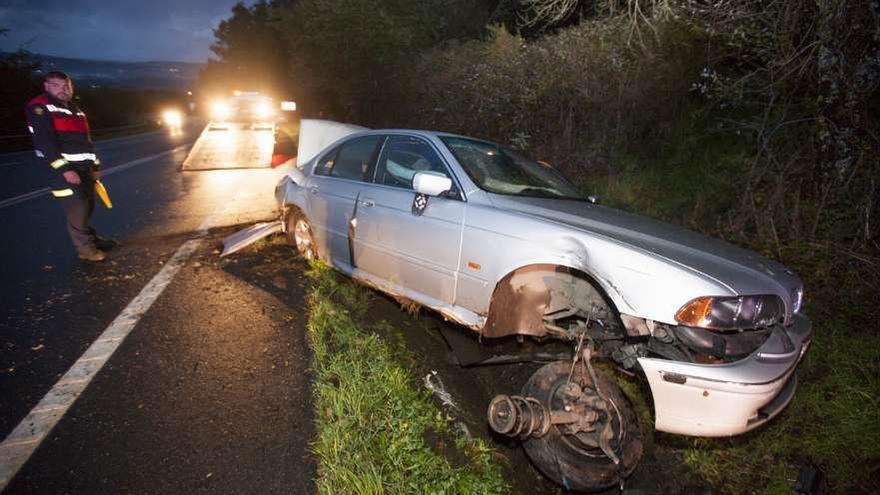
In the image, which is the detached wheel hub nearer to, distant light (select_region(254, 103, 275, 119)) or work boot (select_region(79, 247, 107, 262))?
work boot (select_region(79, 247, 107, 262))

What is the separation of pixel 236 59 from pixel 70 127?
154ft

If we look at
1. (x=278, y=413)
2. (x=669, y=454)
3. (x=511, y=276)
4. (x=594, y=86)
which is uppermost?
(x=594, y=86)

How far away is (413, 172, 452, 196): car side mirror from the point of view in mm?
2994

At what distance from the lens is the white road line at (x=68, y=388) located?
219 cm

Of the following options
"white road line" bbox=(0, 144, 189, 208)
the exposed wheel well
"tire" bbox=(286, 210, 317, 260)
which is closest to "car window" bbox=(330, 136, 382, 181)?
"tire" bbox=(286, 210, 317, 260)

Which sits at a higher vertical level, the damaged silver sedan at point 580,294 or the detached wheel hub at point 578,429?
the damaged silver sedan at point 580,294

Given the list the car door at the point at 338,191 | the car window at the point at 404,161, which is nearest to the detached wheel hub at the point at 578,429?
the car window at the point at 404,161

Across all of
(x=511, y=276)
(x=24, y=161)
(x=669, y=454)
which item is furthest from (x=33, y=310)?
(x=24, y=161)

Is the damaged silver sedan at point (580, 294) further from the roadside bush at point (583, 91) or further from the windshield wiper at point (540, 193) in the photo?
the roadside bush at point (583, 91)

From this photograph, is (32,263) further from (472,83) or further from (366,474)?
(472,83)

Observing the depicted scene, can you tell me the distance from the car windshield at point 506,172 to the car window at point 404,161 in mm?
178

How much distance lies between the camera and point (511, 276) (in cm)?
282

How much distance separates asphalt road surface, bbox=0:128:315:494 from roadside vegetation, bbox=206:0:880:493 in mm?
2578

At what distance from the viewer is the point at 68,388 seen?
2.69 m
